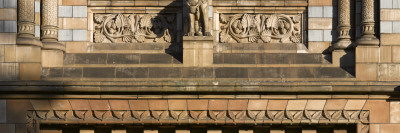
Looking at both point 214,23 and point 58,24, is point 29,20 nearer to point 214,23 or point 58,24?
point 58,24

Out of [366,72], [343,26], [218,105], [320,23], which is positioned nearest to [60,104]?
[218,105]

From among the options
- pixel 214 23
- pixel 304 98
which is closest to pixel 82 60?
pixel 214 23

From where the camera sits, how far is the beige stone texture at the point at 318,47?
1873cm

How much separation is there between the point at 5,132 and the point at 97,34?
3601 millimetres

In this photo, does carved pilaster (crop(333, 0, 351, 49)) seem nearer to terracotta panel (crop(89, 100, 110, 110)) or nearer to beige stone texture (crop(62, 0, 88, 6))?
terracotta panel (crop(89, 100, 110, 110))

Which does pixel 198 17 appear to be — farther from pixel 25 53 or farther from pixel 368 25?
pixel 25 53

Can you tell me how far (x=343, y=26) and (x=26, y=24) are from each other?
8.30m

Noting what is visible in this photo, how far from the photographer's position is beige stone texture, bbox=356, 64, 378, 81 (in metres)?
17.8

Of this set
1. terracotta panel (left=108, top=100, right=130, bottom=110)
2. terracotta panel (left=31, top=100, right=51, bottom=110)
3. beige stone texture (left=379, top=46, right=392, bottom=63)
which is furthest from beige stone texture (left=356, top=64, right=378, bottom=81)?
terracotta panel (left=31, top=100, right=51, bottom=110)

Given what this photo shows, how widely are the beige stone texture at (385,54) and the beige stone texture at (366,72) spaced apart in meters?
0.26

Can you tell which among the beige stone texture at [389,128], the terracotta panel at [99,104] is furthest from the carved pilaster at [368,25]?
the terracotta panel at [99,104]

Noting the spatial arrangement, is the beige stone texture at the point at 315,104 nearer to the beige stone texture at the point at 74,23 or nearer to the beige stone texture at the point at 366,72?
the beige stone texture at the point at 366,72

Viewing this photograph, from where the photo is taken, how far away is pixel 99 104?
1770 centimetres

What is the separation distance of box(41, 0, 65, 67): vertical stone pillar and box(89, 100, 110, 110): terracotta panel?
1.54 meters
